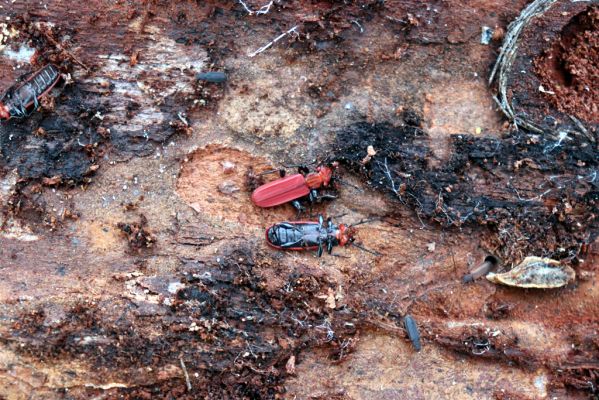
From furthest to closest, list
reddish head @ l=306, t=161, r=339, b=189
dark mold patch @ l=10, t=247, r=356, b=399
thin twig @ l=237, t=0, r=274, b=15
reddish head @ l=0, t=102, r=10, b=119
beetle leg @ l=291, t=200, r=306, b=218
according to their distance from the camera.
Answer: beetle leg @ l=291, t=200, r=306, b=218 < reddish head @ l=306, t=161, r=339, b=189 < thin twig @ l=237, t=0, r=274, b=15 < reddish head @ l=0, t=102, r=10, b=119 < dark mold patch @ l=10, t=247, r=356, b=399

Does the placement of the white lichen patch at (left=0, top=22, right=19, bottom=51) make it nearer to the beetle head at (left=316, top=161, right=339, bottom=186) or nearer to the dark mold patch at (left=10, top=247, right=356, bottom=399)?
the dark mold patch at (left=10, top=247, right=356, bottom=399)

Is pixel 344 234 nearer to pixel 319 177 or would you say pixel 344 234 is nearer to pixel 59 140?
pixel 319 177

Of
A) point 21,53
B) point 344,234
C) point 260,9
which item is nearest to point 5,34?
point 21,53

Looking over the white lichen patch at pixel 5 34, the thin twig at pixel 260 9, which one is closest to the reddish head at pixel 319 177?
the thin twig at pixel 260 9

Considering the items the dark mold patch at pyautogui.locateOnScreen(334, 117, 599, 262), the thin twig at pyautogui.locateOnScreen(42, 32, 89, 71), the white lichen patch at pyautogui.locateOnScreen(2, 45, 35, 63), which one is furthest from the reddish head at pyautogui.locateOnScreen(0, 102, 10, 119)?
the dark mold patch at pyautogui.locateOnScreen(334, 117, 599, 262)

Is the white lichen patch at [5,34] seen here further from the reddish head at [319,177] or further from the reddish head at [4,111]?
the reddish head at [319,177]

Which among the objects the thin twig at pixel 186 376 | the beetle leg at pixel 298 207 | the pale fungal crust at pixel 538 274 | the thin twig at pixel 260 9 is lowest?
the thin twig at pixel 186 376

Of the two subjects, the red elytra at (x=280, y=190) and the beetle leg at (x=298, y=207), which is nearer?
the red elytra at (x=280, y=190)
